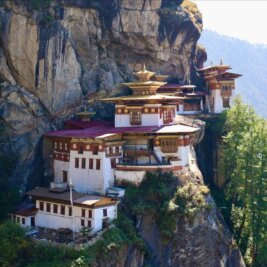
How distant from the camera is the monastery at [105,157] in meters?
35.0

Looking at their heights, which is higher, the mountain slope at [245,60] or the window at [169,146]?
the mountain slope at [245,60]

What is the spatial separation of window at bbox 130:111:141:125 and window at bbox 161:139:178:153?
3.40m

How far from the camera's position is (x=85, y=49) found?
149ft

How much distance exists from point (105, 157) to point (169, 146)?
5.22m

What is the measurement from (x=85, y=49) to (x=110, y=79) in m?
4.13

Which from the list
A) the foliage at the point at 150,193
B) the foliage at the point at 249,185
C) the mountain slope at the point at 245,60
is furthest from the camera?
the mountain slope at the point at 245,60

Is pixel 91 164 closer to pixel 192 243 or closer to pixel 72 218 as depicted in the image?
pixel 72 218

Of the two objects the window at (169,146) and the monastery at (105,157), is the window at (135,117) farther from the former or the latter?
the window at (169,146)

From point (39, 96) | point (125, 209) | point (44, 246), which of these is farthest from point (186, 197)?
point (39, 96)

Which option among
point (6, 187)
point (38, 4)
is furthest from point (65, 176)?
point (38, 4)

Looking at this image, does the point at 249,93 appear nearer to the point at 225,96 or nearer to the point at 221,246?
the point at 225,96

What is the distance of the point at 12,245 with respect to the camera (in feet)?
103

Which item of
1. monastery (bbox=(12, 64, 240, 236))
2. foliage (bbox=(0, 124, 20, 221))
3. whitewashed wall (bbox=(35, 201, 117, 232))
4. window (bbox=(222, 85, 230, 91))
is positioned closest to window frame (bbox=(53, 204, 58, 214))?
monastery (bbox=(12, 64, 240, 236))

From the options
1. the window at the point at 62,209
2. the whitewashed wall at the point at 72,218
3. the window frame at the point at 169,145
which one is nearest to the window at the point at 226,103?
the window frame at the point at 169,145
